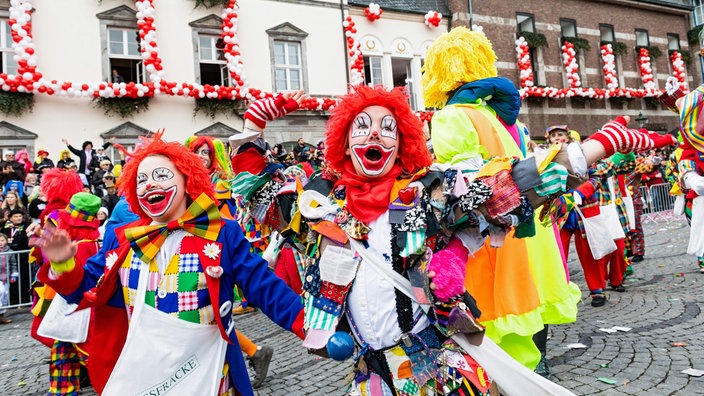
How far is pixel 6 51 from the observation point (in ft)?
41.1

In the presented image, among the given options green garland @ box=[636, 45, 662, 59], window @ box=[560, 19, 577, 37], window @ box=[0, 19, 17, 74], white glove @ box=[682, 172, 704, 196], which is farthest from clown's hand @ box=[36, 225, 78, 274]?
green garland @ box=[636, 45, 662, 59]

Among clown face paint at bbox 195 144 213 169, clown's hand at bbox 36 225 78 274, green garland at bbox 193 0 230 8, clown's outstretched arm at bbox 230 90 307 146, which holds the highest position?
green garland at bbox 193 0 230 8

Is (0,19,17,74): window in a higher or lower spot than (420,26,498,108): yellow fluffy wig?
higher

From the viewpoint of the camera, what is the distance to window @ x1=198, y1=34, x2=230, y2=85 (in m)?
14.6

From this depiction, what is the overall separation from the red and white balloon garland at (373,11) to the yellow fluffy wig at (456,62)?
14.0 metres

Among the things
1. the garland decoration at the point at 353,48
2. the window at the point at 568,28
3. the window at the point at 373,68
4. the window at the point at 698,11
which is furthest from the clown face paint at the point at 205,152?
the window at the point at 698,11

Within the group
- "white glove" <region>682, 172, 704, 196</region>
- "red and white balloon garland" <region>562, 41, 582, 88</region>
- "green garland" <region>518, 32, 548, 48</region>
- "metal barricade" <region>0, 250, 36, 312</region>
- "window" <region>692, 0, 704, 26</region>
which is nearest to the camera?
"white glove" <region>682, 172, 704, 196</region>

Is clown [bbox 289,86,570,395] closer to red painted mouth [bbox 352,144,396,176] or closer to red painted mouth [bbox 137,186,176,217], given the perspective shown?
red painted mouth [bbox 352,144,396,176]

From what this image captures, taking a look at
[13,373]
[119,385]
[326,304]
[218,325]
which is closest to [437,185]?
[326,304]

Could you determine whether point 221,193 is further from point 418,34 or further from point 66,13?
point 418,34

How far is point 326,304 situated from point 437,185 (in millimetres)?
620

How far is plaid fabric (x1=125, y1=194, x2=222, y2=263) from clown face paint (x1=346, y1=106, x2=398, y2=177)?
76 cm

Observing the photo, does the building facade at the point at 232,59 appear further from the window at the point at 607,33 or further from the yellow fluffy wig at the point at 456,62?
the yellow fluffy wig at the point at 456,62

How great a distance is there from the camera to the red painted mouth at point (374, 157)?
204 cm
